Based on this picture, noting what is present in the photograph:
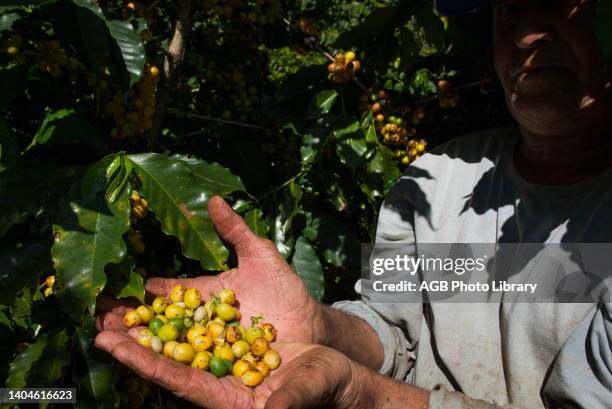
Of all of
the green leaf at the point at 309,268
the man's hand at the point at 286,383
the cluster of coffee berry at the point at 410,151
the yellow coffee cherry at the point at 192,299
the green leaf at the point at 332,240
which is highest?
the cluster of coffee berry at the point at 410,151

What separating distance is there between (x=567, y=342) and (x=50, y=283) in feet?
Answer: 4.72

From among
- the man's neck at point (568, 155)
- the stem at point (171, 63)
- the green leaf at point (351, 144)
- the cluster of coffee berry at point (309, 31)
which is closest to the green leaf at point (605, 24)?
the man's neck at point (568, 155)

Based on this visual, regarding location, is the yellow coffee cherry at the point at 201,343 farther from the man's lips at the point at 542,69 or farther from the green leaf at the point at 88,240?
the man's lips at the point at 542,69

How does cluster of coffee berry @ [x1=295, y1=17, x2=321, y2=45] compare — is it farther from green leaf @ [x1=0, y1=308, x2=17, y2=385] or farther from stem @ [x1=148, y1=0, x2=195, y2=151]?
green leaf @ [x1=0, y1=308, x2=17, y2=385]

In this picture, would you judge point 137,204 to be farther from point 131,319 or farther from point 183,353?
point 183,353

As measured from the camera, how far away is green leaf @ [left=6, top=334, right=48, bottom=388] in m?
1.73

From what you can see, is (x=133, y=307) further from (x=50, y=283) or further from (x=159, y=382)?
(x=159, y=382)

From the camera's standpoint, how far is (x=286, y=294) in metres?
1.91

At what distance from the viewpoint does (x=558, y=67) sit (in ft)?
5.72

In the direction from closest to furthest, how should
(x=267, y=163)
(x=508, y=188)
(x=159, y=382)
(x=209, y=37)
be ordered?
(x=159, y=382)
(x=508, y=188)
(x=267, y=163)
(x=209, y=37)

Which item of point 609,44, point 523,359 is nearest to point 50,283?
point 523,359

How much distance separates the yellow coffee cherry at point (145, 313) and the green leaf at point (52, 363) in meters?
0.21

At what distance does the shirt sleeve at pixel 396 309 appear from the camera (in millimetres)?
2186

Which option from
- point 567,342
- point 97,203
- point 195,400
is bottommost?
point 195,400
